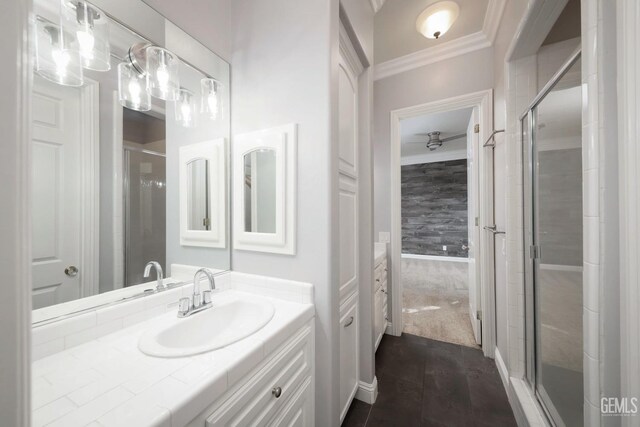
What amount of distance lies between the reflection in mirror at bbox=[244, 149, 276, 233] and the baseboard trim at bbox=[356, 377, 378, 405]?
123cm

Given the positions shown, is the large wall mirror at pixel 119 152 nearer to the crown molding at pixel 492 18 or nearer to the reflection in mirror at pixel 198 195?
the reflection in mirror at pixel 198 195

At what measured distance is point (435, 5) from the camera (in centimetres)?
169

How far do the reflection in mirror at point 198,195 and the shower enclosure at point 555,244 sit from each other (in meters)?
1.83

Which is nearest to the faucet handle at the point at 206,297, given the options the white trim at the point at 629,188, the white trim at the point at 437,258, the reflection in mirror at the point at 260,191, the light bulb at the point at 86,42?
the reflection in mirror at the point at 260,191

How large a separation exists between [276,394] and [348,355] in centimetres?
71

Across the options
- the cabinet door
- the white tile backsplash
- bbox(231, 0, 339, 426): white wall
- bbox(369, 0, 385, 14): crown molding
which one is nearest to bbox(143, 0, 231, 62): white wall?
bbox(231, 0, 339, 426): white wall

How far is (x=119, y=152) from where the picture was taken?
3.22 ft

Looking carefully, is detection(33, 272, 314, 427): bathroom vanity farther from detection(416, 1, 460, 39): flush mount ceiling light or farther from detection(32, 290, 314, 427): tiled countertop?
detection(416, 1, 460, 39): flush mount ceiling light

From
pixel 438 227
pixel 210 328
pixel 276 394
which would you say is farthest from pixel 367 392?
pixel 438 227

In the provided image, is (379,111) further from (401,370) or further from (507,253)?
(401,370)

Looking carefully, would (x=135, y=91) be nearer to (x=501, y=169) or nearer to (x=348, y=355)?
(x=348, y=355)

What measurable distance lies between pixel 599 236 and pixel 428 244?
5.87 m

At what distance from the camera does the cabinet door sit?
1.34 metres

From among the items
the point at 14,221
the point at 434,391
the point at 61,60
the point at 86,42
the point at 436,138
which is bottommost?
the point at 434,391
